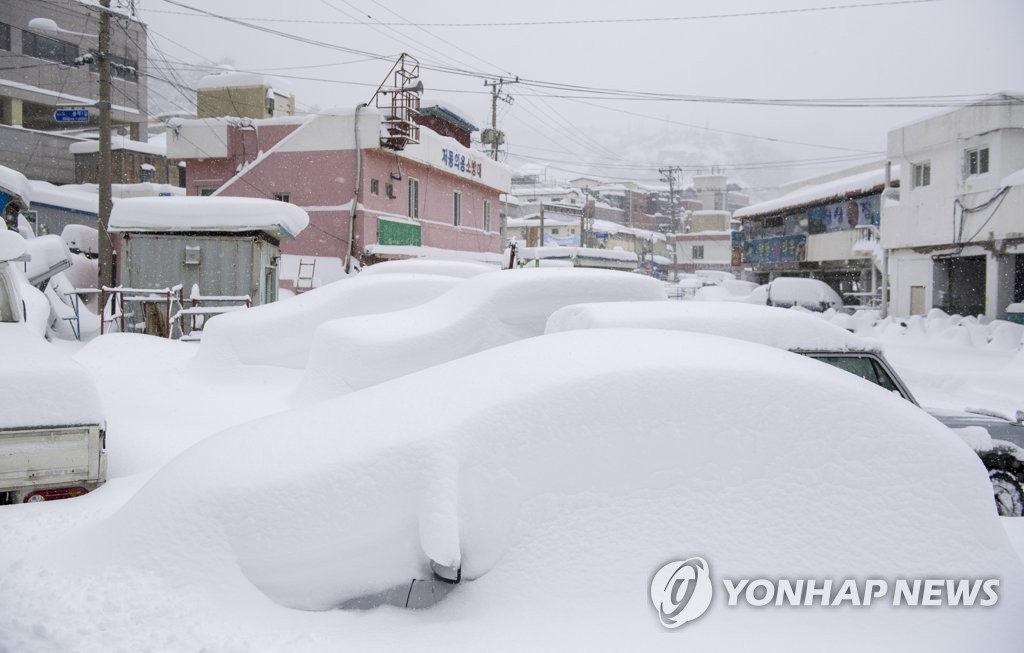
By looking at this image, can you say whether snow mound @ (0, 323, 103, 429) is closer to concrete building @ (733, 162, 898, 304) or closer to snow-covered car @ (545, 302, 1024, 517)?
snow-covered car @ (545, 302, 1024, 517)

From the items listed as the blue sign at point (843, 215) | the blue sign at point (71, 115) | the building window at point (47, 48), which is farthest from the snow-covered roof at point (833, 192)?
the building window at point (47, 48)

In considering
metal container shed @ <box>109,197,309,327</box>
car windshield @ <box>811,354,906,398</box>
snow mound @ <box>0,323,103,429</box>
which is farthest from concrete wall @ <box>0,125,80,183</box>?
car windshield @ <box>811,354,906,398</box>

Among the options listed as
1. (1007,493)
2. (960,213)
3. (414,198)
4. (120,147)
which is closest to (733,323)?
(1007,493)

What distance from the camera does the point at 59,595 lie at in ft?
7.47

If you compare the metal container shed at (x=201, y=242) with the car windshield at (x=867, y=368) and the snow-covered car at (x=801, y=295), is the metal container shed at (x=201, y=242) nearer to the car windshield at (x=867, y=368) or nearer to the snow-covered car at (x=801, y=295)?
the car windshield at (x=867, y=368)

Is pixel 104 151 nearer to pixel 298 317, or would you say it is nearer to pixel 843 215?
pixel 298 317

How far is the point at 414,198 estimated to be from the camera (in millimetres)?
24656

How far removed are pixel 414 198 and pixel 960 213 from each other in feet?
59.3

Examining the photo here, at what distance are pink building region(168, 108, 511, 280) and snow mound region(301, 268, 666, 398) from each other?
48.8 ft

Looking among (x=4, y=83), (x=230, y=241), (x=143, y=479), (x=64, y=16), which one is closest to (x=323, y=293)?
(x=143, y=479)

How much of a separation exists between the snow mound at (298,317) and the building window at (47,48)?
29.7 m

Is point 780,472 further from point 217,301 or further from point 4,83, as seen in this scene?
point 4,83

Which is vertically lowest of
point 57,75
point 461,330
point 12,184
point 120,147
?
point 461,330

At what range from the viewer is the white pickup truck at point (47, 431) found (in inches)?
134
